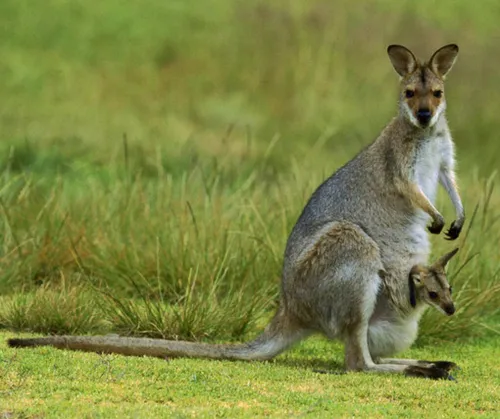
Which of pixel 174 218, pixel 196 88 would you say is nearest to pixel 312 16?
pixel 196 88

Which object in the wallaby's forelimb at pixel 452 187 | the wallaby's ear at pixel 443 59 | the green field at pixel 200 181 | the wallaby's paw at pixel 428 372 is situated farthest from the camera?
the wallaby's forelimb at pixel 452 187

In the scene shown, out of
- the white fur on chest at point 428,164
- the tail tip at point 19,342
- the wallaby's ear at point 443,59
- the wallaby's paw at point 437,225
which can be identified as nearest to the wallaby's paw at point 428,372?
the wallaby's paw at point 437,225

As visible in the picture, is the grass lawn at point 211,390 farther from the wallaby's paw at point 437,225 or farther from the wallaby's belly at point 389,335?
the wallaby's paw at point 437,225

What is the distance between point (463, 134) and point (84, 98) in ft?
20.0

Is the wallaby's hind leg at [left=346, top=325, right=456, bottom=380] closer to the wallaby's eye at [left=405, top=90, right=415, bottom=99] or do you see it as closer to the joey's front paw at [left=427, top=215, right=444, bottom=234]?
the joey's front paw at [left=427, top=215, right=444, bottom=234]

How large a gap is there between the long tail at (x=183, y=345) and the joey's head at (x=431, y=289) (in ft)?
2.54

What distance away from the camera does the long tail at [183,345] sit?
6918mm

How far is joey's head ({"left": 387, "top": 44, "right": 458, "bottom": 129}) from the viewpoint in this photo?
7.29m

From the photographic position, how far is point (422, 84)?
24.2 feet

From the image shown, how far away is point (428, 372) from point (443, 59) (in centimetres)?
219

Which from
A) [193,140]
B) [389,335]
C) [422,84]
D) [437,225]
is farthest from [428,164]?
[193,140]

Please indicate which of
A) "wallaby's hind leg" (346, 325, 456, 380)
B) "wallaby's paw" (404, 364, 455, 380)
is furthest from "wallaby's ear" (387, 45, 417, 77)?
"wallaby's paw" (404, 364, 455, 380)

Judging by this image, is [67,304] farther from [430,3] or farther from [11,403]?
[430,3]

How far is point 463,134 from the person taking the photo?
16.8m
